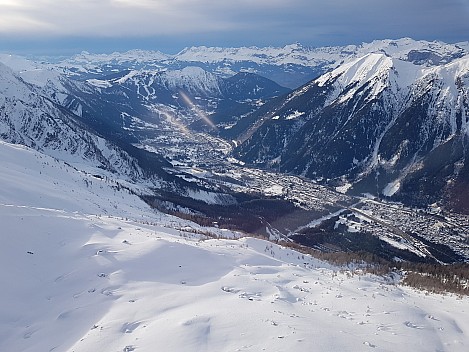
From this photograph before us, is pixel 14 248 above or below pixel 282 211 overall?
above

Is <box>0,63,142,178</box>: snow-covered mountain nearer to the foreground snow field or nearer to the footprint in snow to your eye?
the foreground snow field

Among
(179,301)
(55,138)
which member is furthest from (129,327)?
(55,138)

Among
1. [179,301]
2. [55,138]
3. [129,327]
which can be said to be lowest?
[55,138]

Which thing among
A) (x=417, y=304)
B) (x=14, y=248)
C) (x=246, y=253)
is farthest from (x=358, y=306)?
(x=14, y=248)

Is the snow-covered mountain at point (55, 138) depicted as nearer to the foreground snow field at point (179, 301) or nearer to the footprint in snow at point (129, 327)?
the foreground snow field at point (179, 301)

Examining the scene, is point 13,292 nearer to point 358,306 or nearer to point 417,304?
point 358,306

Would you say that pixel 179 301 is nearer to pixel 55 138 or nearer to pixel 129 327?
pixel 129 327

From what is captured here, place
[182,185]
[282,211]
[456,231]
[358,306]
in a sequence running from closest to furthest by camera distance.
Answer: [358,306]
[456,231]
[282,211]
[182,185]

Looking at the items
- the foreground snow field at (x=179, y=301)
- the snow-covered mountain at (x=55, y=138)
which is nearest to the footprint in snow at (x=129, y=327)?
the foreground snow field at (x=179, y=301)
